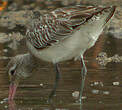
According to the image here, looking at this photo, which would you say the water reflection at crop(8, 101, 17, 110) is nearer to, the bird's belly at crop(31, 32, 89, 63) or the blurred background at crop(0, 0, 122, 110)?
Answer: the blurred background at crop(0, 0, 122, 110)

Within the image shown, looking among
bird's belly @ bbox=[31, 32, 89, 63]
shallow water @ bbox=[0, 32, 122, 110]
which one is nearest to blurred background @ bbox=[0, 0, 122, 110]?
shallow water @ bbox=[0, 32, 122, 110]

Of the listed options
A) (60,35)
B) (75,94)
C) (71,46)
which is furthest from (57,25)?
(75,94)

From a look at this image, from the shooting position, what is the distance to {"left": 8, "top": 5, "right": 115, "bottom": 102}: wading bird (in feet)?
23.9

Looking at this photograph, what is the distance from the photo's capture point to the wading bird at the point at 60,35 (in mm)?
7270

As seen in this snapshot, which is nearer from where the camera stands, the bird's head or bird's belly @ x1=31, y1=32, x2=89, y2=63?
bird's belly @ x1=31, y1=32, x2=89, y2=63

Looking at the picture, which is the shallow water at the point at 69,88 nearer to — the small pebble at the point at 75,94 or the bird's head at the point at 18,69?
the small pebble at the point at 75,94

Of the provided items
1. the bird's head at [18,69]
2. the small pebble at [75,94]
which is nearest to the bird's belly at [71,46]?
the bird's head at [18,69]

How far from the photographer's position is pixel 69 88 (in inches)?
326

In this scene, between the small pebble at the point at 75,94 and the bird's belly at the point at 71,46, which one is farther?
the small pebble at the point at 75,94

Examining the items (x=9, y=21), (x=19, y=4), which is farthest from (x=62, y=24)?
(x=19, y=4)

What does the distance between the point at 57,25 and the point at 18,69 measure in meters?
1.33

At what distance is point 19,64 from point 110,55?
9.91ft

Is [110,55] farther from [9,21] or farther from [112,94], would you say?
[9,21]

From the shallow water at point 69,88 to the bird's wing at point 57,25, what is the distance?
34.7 inches
